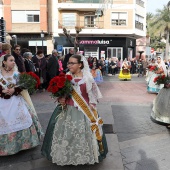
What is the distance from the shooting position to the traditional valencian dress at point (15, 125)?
4.12 meters

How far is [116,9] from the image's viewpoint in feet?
96.2

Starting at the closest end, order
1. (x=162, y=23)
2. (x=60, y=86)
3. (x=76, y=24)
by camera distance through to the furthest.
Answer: (x=60, y=86), (x=76, y=24), (x=162, y=23)

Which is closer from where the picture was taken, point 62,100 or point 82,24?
point 62,100

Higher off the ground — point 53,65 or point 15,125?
point 53,65

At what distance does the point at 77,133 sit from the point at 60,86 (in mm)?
676

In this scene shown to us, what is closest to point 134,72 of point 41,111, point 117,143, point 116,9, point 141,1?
point 116,9

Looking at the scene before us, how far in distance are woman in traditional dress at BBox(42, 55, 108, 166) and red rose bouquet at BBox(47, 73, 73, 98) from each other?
136 millimetres

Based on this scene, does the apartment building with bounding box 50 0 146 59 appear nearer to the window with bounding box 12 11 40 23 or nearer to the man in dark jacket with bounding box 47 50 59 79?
the window with bounding box 12 11 40 23

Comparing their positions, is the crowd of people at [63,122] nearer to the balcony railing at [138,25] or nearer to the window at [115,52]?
the window at [115,52]

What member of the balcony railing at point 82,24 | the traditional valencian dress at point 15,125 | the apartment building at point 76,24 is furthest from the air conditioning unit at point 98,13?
the traditional valencian dress at point 15,125

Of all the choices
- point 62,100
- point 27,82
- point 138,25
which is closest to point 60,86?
point 62,100

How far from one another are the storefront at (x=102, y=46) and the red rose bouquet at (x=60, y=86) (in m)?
25.9

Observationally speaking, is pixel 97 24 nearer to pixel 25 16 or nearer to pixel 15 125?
pixel 25 16

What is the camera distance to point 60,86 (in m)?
3.51
